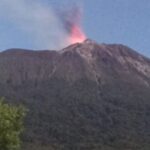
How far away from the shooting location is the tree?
32.6m

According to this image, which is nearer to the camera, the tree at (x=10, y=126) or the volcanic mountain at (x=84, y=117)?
the tree at (x=10, y=126)

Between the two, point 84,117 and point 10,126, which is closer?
point 10,126

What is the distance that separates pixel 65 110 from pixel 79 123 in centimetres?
894

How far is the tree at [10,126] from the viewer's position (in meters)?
32.6

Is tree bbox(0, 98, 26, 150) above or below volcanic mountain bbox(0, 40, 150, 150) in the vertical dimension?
below

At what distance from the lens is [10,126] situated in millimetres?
32812

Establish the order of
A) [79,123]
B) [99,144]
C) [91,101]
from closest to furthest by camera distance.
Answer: [99,144] → [79,123] → [91,101]

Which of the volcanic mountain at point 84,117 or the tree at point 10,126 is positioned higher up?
the volcanic mountain at point 84,117

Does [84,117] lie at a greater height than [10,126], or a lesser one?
greater

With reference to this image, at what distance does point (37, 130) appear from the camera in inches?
6284

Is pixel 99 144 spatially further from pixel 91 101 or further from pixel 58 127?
pixel 91 101

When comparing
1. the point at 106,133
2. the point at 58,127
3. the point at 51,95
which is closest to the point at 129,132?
the point at 106,133

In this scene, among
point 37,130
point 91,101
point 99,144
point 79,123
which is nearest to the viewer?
point 99,144

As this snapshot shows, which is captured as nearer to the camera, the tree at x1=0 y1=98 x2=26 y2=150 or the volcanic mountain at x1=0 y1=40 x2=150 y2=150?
the tree at x1=0 y1=98 x2=26 y2=150
